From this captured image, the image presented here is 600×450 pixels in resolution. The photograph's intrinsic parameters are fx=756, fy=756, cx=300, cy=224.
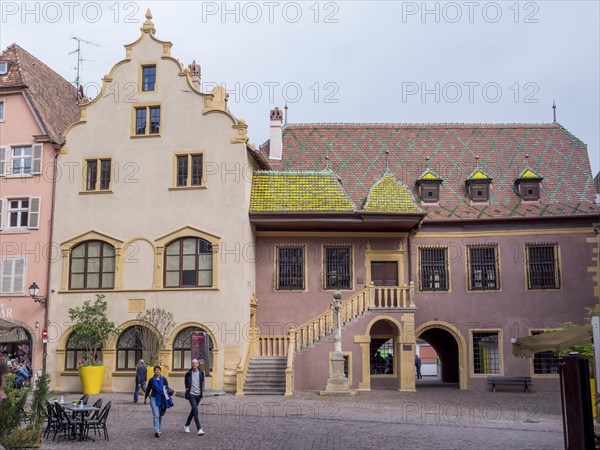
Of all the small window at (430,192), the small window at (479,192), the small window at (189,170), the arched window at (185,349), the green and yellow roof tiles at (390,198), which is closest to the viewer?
the arched window at (185,349)

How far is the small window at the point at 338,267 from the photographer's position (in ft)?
101

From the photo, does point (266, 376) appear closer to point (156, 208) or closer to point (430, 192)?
point (156, 208)

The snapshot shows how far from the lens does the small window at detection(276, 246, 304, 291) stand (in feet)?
101

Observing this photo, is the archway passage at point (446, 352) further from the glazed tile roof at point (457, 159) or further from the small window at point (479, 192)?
the glazed tile roof at point (457, 159)

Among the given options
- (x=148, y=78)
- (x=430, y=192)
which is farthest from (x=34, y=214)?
(x=430, y=192)

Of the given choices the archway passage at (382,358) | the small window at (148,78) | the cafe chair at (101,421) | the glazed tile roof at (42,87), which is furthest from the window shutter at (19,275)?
the cafe chair at (101,421)

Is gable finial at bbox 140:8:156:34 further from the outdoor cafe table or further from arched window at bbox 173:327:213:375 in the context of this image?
the outdoor cafe table

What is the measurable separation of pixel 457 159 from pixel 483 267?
18.4 feet

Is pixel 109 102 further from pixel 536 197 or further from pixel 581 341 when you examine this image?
Answer: pixel 581 341

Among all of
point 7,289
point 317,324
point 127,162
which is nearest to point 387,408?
point 317,324

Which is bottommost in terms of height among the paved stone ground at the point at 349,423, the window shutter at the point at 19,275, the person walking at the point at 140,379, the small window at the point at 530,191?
the paved stone ground at the point at 349,423

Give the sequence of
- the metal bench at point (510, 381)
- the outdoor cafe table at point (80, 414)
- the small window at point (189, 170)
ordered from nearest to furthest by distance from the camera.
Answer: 1. the outdoor cafe table at point (80, 414)
2. the metal bench at point (510, 381)
3. the small window at point (189, 170)

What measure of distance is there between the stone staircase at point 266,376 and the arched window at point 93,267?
655 centimetres

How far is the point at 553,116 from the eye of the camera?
35969 millimetres
